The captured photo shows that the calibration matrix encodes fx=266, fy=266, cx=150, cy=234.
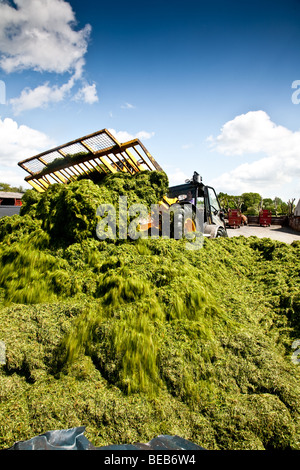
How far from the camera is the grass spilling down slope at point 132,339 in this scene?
7.09ft

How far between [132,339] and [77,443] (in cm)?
93

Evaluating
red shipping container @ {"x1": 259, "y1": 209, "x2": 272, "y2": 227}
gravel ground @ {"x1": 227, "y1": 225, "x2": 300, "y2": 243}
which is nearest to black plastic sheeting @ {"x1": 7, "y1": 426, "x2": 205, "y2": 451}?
gravel ground @ {"x1": 227, "y1": 225, "x2": 300, "y2": 243}

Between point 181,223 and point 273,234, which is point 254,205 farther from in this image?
point 181,223

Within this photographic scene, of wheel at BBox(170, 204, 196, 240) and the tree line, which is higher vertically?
the tree line

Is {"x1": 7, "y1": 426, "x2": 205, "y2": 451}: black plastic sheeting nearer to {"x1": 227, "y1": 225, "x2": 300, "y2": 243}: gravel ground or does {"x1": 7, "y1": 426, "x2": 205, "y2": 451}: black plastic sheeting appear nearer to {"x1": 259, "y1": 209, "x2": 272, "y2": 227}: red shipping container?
{"x1": 227, "y1": 225, "x2": 300, "y2": 243}: gravel ground

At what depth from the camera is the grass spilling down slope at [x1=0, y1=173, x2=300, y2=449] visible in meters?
2.16

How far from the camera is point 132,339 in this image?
265 centimetres

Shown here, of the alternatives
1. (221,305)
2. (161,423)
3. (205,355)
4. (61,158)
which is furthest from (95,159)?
(161,423)

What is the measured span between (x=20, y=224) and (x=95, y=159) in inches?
80.0

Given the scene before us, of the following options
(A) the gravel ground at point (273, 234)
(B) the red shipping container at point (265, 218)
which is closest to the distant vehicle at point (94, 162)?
(A) the gravel ground at point (273, 234)

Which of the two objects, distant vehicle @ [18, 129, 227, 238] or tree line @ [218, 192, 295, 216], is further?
tree line @ [218, 192, 295, 216]

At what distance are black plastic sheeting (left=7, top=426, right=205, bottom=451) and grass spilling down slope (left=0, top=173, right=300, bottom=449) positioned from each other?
13 cm

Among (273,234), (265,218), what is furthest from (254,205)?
(273,234)
